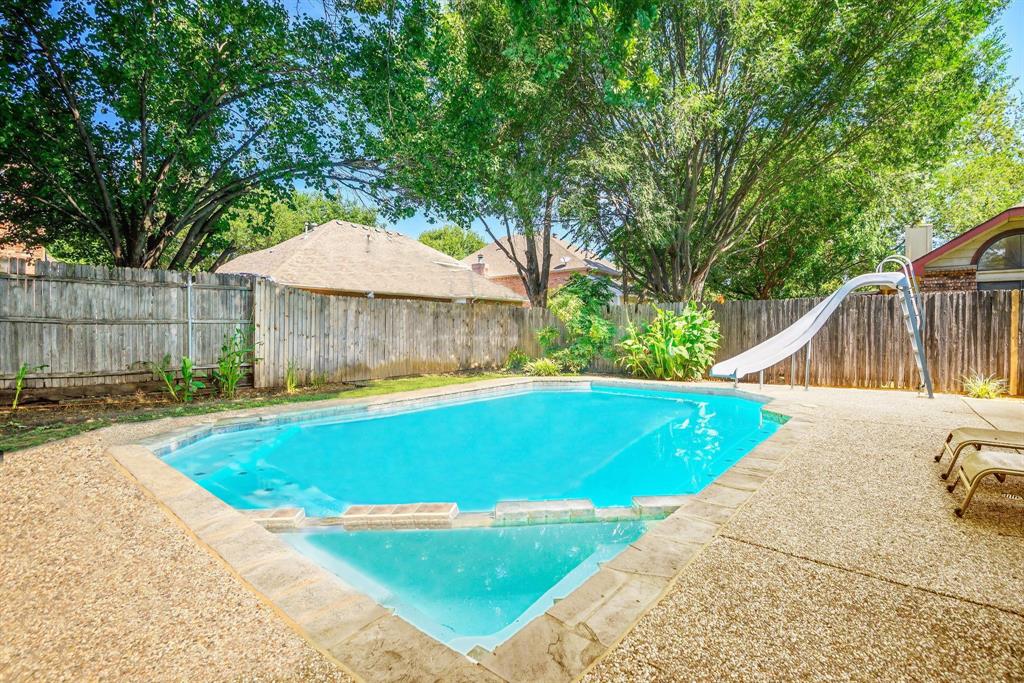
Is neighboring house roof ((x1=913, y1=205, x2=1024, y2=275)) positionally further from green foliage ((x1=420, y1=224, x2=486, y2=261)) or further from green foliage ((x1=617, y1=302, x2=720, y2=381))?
green foliage ((x1=420, y1=224, x2=486, y2=261))

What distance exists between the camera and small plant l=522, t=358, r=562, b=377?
1067 centimetres

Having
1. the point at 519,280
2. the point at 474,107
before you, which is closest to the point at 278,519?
the point at 474,107

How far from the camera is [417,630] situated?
170 cm

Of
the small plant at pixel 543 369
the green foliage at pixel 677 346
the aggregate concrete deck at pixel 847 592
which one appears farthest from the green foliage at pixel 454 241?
the aggregate concrete deck at pixel 847 592

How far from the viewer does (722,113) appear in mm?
10031

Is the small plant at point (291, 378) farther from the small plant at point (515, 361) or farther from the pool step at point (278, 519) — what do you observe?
the pool step at point (278, 519)

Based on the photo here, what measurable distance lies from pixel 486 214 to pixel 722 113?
5.88 m

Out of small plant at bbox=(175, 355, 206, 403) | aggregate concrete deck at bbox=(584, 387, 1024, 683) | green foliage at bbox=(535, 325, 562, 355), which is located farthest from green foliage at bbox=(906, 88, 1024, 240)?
small plant at bbox=(175, 355, 206, 403)

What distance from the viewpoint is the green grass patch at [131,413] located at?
4.64 meters

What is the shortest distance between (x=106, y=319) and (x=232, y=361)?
1641 millimetres

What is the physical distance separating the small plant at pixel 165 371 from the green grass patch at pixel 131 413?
1.07 feet

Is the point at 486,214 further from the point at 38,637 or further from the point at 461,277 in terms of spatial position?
the point at 38,637

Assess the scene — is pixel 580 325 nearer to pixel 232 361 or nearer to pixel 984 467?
pixel 232 361

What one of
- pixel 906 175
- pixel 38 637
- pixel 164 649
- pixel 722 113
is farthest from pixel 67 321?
pixel 906 175
